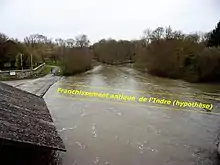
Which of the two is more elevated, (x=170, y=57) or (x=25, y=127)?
(x=170, y=57)

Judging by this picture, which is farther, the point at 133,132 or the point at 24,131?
the point at 133,132

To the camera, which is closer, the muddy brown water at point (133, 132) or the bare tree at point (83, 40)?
the muddy brown water at point (133, 132)

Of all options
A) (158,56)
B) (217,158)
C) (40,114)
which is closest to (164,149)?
(217,158)
